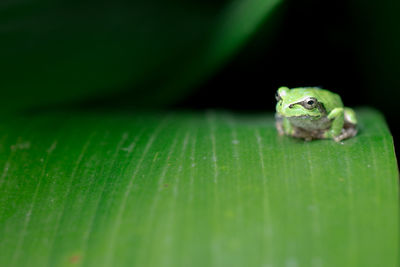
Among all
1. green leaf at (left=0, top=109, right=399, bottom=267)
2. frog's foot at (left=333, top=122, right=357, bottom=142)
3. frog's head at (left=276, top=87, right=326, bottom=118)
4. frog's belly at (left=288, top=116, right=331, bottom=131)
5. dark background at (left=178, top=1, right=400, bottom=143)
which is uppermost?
dark background at (left=178, top=1, right=400, bottom=143)

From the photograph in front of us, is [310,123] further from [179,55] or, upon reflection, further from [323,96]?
[179,55]

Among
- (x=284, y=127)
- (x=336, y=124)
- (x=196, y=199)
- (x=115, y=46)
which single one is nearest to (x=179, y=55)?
(x=115, y=46)

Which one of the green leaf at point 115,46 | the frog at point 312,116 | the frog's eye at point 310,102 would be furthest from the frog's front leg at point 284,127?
the green leaf at point 115,46

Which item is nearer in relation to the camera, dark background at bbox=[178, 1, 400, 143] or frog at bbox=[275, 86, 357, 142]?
frog at bbox=[275, 86, 357, 142]

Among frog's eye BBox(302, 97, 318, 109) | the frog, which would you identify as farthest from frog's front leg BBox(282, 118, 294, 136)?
frog's eye BBox(302, 97, 318, 109)

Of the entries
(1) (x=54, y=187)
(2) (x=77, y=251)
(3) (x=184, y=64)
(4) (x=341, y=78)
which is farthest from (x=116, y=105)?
(4) (x=341, y=78)

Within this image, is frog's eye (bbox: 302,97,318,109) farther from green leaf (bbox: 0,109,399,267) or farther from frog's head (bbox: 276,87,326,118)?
green leaf (bbox: 0,109,399,267)

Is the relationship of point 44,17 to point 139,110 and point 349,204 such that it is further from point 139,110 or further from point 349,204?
point 349,204

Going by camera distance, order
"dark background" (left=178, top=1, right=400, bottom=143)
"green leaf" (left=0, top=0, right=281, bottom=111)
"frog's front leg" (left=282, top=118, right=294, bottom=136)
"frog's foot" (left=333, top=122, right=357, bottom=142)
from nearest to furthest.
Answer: "frog's foot" (left=333, top=122, right=357, bottom=142) < "frog's front leg" (left=282, top=118, right=294, bottom=136) < "green leaf" (left=0, top=0, right=281, bottom=111) < "dark background" (left=178, top=1, right=400, bottom=143)
